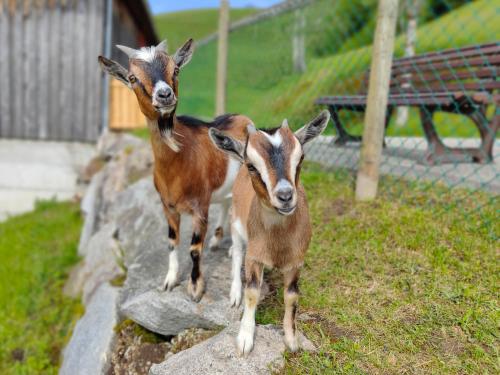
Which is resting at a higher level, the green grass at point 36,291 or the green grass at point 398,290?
the green grass at point 398,290

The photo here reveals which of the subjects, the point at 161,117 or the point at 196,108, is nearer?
the point at 161,117

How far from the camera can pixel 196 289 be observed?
301 centimetres

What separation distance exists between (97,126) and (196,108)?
9.61 feet

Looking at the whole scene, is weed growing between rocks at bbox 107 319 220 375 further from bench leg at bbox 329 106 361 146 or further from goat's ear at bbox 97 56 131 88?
bench leg at bbox 329 106 361 146

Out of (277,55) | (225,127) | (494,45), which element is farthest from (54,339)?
(494,45)

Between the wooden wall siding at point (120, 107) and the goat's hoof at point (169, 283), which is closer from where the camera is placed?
the goat's hoof at point (169, 283)

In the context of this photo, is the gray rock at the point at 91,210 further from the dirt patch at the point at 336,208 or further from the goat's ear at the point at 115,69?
the goat's ear at the point at 115,69

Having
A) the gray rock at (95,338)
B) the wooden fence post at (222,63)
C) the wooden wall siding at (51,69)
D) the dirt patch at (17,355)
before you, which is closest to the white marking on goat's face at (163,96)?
the gray rock at (95,338)

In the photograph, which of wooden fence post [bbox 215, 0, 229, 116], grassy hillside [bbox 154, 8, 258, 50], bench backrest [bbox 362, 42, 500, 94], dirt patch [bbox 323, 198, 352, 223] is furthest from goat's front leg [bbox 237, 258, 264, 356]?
grassy hillside [bbox 154, 8, 258, 50]

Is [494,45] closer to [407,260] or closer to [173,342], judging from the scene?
[407,260]

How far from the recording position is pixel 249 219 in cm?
246

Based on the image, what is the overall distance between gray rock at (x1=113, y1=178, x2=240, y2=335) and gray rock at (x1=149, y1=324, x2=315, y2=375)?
14.3 inches

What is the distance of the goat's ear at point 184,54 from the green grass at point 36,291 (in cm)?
351

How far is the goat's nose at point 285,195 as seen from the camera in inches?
74.0
